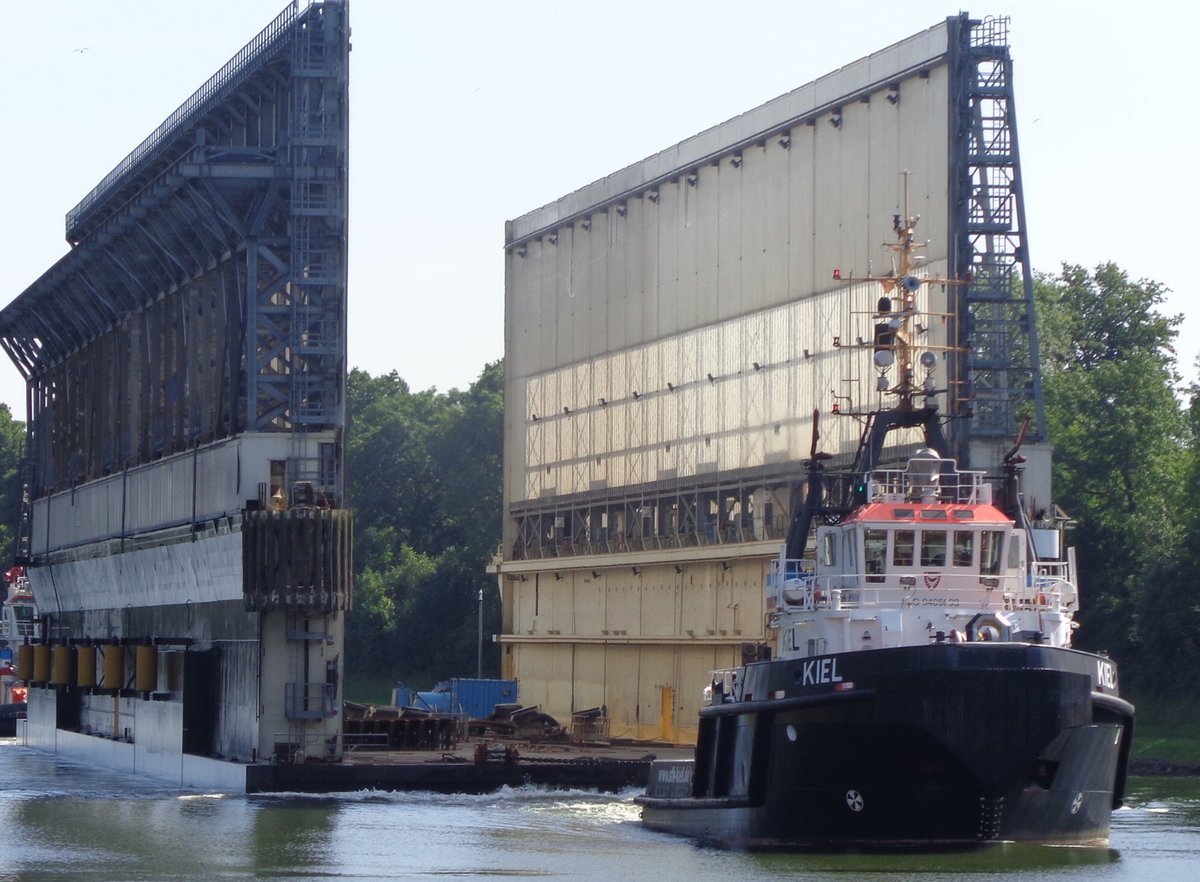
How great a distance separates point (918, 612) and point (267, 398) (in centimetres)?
2148

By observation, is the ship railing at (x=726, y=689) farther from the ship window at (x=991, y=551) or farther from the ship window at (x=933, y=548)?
the ship window at (x=991, y=551)

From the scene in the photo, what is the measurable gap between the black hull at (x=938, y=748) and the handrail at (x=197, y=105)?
24.1 metres

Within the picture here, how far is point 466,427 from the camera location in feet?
443

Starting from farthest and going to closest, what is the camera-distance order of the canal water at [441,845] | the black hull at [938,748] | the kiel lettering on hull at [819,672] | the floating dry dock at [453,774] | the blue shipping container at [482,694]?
the blue shipping container at [482,694] → the floating dry dock at [453,774] → the kiel lettering on hull at [819,672] → the canal water at [441,845] → the black hull at [938,748]

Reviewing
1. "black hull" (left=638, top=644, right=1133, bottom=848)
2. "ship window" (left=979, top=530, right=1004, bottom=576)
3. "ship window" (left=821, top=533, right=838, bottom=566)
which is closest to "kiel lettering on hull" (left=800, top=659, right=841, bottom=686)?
"black hull" (left=638, top=644, right=1133, bottom=848)

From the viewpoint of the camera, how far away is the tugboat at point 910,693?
35500 mm

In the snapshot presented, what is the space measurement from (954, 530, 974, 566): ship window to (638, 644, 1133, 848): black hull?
9.24ft

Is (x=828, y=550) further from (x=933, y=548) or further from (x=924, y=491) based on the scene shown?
(x=933, y=548)

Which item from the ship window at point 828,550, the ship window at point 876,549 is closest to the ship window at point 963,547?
the ship window at point 876,549

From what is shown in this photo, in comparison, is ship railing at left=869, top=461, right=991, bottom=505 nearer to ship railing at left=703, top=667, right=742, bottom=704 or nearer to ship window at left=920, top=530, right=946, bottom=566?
ship window at left=920, top=530, right=946, bottom=566

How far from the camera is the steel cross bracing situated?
53.4 m

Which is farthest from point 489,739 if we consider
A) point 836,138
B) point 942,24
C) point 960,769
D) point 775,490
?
point 960,769

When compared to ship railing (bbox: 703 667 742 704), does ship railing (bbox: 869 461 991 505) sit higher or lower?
higher

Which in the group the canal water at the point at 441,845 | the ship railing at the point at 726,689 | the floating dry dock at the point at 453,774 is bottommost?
the canal water at the point at 441,845
